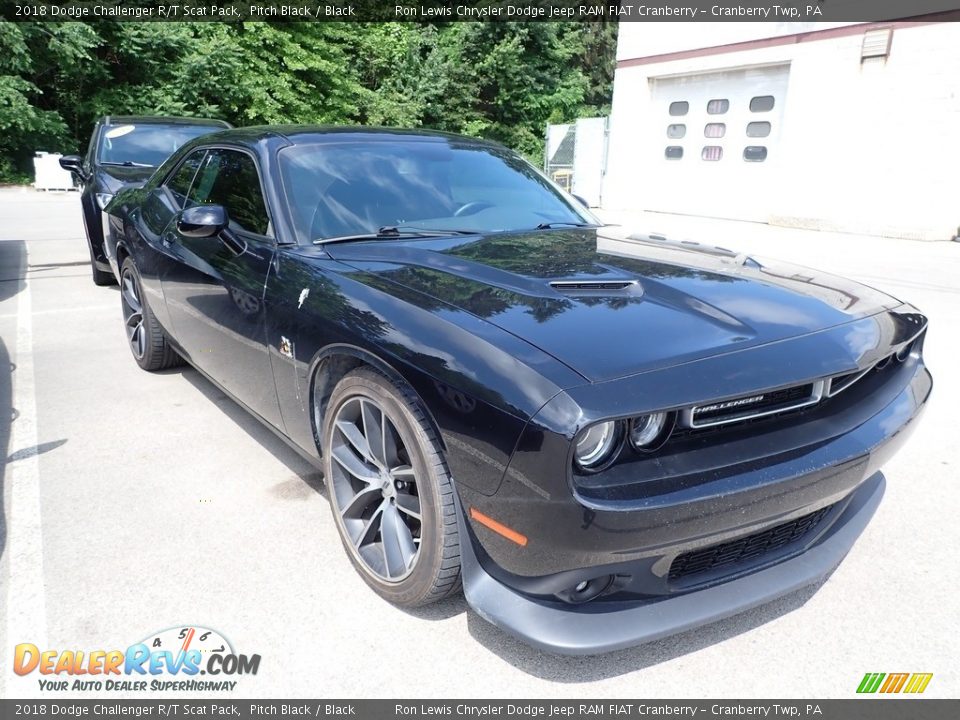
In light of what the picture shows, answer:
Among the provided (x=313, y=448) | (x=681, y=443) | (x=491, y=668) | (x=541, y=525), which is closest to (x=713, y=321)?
(x=681, y=443)

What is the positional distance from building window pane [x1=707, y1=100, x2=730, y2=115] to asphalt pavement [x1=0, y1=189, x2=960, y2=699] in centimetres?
1180

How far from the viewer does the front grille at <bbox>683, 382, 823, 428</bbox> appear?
1866 mm

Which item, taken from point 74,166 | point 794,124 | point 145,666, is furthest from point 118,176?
point 794,124

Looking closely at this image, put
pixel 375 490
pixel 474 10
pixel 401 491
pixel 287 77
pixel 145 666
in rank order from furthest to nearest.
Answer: pixel 474 10 → pixel 287 77 → pixel 375 490 → pixel 401 491 → pixel 145 666

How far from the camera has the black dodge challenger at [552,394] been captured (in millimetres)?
1750

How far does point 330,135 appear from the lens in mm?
3293

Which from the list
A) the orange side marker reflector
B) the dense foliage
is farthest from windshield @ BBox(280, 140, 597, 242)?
the dense foliage

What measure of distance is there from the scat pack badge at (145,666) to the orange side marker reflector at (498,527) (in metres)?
0.83

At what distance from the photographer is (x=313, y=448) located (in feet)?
8.82

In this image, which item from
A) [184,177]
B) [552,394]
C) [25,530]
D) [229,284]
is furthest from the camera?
[184,177]

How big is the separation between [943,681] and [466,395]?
1612 mm

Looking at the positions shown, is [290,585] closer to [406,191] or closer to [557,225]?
[406,191]

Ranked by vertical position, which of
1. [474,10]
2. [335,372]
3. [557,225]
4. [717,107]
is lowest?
[335,372]
